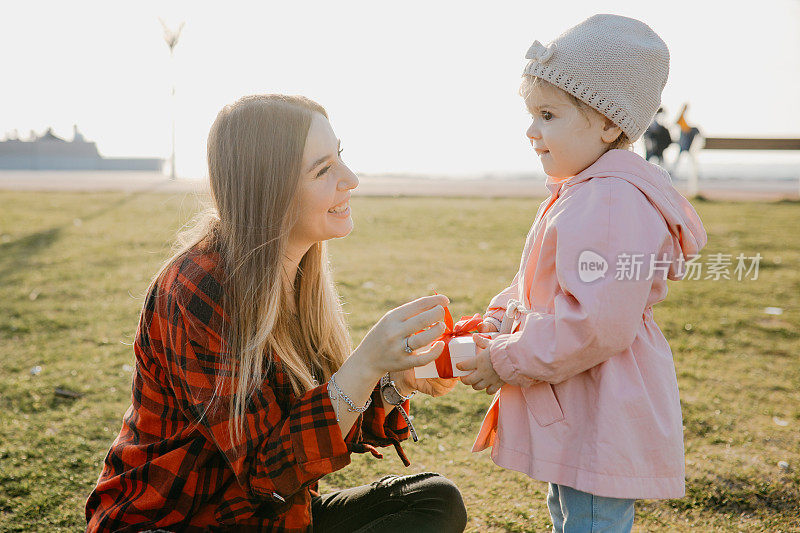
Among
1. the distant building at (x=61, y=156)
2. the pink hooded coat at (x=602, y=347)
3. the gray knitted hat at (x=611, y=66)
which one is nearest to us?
the pink hooded coat at (x=602, y=347)

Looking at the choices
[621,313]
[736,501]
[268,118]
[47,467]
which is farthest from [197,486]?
[736,501]

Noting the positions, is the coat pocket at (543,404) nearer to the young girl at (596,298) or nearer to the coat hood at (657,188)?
the young girl at (596,298)

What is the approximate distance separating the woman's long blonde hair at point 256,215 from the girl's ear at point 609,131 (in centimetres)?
86

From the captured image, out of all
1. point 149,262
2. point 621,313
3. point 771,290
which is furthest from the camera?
point 149,262

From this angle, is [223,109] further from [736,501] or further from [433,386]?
[736,501]

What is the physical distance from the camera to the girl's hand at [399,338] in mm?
1736

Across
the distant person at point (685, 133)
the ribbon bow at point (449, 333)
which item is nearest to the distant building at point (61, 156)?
the distant person at point (685, 133)

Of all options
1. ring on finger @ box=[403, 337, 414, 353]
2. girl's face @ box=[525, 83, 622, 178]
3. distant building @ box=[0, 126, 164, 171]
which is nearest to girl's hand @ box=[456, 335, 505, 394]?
ring on finger @ box=[403, 337, 414, 353]

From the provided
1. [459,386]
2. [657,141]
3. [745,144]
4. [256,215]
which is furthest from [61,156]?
[256,215]

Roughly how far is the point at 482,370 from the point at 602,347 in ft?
1.14

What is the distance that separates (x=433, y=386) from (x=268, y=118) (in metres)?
0.99

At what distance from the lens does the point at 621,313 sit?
1720mm

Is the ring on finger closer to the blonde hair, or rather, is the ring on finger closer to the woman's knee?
the woman's knee

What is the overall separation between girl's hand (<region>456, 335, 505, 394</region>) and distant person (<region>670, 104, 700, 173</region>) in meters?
12.2
